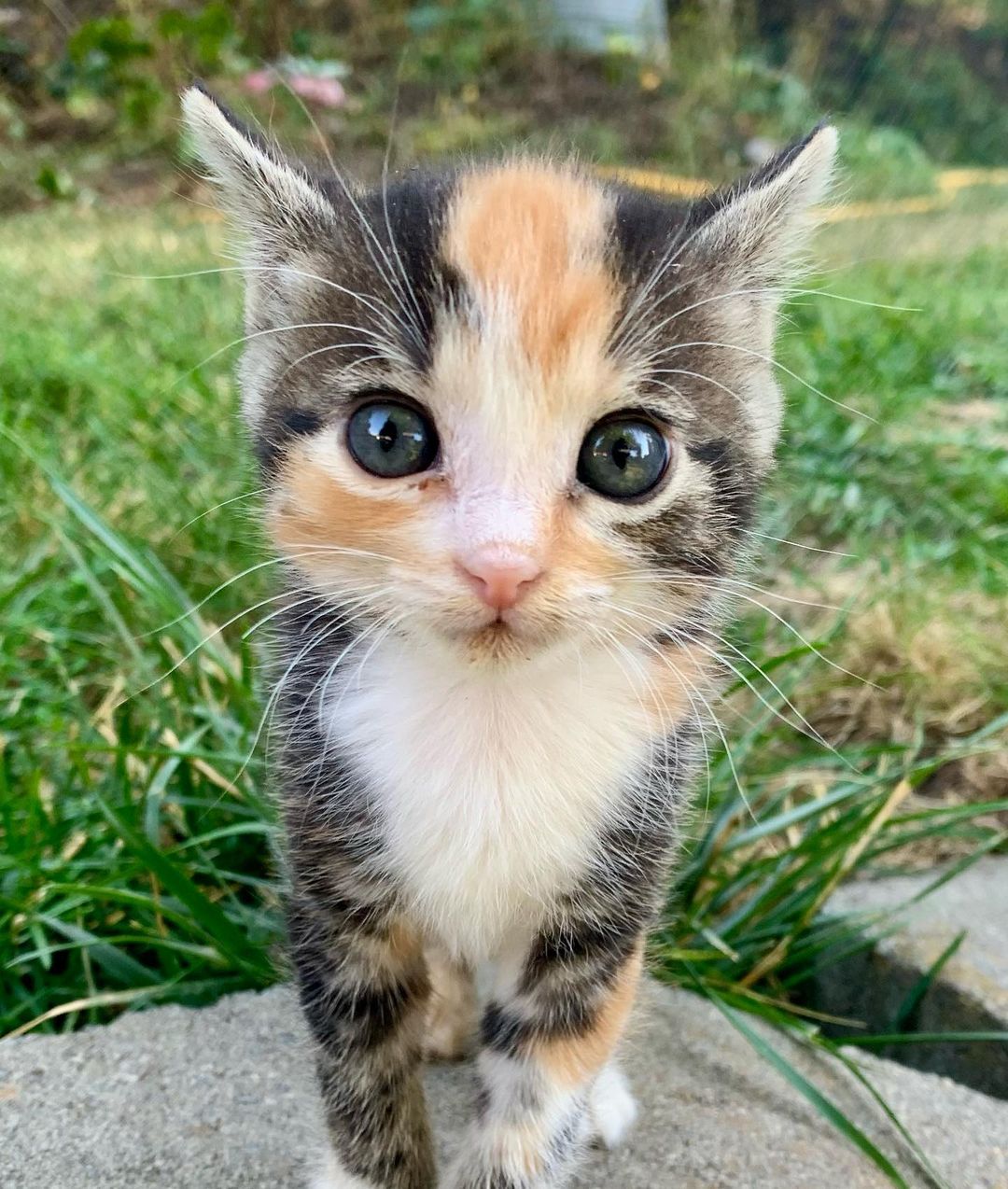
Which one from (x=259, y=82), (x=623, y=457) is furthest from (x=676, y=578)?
(x=259, y=82)

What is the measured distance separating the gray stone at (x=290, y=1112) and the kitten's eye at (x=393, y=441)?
728mm

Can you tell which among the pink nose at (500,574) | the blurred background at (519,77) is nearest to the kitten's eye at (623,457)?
the pink nose at (500,574)

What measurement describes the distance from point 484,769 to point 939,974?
0.85 m

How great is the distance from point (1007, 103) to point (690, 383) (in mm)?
6287

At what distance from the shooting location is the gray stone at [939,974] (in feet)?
4.66

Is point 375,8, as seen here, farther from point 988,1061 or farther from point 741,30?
point 988,1061

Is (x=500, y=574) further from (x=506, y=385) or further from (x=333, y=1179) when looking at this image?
(x=333, y=1179)

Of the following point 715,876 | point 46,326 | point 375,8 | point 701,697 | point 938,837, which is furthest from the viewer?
point 375,8

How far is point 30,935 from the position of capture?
54.4 inches

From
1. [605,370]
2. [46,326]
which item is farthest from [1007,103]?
[605,370]

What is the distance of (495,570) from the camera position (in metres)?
0.79

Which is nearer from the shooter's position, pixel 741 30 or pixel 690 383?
pixel 690 383

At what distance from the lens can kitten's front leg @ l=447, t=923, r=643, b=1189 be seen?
1033mm

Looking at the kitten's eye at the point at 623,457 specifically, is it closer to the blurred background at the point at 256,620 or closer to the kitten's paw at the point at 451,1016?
the blurred background at the point at 256,620
